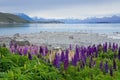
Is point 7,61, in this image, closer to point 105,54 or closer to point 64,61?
point 64,61

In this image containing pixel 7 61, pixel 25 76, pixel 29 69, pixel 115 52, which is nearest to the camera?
pixel 25 76

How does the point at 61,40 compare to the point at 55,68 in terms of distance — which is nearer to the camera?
the point at 55,68

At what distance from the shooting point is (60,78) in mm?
7527

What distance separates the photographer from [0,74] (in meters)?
7.04

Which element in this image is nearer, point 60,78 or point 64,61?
point 60,78

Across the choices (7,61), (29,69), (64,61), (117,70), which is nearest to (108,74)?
(117,70)

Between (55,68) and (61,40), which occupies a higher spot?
(55,68)

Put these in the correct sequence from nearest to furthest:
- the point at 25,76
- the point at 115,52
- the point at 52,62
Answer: the point at 25,76 → the point at 52,62 → the point at 115,52

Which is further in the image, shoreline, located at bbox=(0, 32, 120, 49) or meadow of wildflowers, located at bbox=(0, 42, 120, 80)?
shoreline, located at bbox=(0, 32, 120, 49)

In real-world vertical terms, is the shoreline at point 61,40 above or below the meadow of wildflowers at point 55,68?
below

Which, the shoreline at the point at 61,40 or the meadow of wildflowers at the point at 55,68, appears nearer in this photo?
the meadow of wildflowers at the point at 55,68

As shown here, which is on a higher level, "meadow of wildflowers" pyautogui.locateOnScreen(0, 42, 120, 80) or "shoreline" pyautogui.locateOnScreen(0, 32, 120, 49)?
"meadow of wildflowers" pyautogui.locateOnScreen(0, 42, 120, 80)

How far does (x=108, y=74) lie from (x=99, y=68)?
1.95 feet

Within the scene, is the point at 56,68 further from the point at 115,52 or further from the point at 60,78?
the point at 115,52
